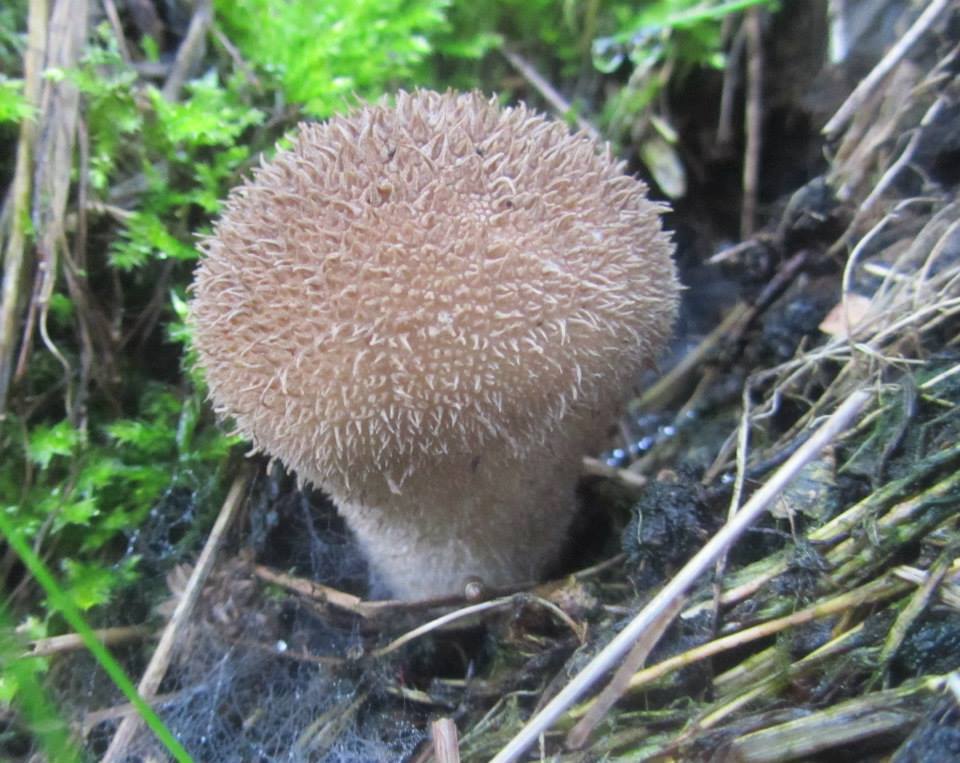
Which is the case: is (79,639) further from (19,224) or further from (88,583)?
(19,224)

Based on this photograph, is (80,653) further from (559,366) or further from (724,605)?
(724,605)

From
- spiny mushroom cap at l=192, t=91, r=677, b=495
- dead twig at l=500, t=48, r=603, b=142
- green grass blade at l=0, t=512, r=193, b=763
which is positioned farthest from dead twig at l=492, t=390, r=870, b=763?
dead twig at l=500, t=48, r=603, b=142

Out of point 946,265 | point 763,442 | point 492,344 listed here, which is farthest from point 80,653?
point 946,265

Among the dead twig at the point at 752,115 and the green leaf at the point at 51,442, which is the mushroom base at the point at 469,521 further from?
the dead twig at the point at 752,115

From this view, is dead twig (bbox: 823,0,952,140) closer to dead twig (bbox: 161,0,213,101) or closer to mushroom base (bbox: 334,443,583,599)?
mushroom base (bbox: 334,443,583,599)

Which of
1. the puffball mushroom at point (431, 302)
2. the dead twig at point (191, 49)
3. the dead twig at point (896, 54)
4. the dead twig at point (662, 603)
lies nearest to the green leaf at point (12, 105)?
the dead twig at point (191, 49)

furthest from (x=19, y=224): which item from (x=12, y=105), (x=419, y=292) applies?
(x=419, y=292)

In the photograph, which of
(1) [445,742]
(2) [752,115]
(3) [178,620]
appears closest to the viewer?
(1) [445,742]
